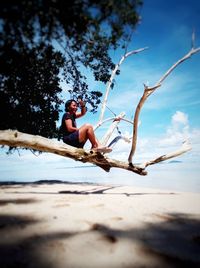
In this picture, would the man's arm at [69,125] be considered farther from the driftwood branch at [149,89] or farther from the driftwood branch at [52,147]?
the driftwood branch at [149,89]

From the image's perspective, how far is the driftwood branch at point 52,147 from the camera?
5930 mm

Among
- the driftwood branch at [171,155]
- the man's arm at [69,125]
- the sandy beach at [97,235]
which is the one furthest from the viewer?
the driftwood branch at [171,155]

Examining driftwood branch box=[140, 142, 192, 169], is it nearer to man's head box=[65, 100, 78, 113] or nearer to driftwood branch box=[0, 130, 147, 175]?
driftwood branch box=[0, 130, 147, 175]

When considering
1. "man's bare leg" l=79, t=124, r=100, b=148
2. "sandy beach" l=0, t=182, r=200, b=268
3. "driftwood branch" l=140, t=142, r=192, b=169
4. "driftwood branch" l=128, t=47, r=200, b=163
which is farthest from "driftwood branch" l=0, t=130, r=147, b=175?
"sandy beach" l=0, t=182, r=200, b=268

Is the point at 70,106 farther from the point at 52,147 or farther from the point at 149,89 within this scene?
the point at 149,89

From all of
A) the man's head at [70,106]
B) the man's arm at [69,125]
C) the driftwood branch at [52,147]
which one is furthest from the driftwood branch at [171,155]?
the man's head at [70,106]

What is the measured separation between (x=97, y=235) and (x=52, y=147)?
3482 millimetres

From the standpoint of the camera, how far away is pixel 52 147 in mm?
6207

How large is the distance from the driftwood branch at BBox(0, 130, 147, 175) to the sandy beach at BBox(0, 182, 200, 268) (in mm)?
1634

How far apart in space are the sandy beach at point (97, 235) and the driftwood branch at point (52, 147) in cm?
163

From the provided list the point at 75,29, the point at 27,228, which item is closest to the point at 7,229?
the point at 27,228

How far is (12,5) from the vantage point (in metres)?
4.16

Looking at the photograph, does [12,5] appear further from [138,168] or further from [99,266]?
[138,168]

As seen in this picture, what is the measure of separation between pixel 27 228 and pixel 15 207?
1525 millimetres
